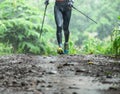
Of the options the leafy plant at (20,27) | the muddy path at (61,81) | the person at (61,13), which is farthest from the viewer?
the leafy plant at (20,27)

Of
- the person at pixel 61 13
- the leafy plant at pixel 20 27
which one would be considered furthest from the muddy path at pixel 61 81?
the leafy plant at pixel 20 27

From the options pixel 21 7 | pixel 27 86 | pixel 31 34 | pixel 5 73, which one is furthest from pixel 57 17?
pixel 27 86

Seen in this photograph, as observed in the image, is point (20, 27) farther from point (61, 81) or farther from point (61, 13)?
point (61, 81)

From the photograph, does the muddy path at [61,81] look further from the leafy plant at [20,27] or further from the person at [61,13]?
the leafy plant at [20,27]

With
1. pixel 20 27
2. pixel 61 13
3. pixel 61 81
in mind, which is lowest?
pixel 61 81

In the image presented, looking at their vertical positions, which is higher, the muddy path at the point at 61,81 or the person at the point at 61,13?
the person at the point at 61,13

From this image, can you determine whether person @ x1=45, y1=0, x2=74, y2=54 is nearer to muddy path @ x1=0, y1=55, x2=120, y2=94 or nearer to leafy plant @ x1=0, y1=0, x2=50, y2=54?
leafy plant @ x1=0, y1=0, x2=50, y2=54

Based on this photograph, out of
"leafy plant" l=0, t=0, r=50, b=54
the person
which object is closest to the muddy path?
the person

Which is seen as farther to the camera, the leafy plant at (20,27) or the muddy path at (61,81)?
the leafy plant at (20,27)

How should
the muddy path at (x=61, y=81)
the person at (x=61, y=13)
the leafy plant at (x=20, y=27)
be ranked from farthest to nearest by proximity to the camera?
the leafy plant at (x=20, y=27) < the person at (x=61, y=13) < the muddy path at (x=61, y=81)

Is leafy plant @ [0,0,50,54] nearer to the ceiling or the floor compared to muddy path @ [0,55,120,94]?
nearer to the ceiling

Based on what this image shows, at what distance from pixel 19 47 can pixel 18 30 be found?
555mm

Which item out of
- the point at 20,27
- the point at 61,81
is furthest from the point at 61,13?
the point at 61,81

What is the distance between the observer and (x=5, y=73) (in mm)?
4656
